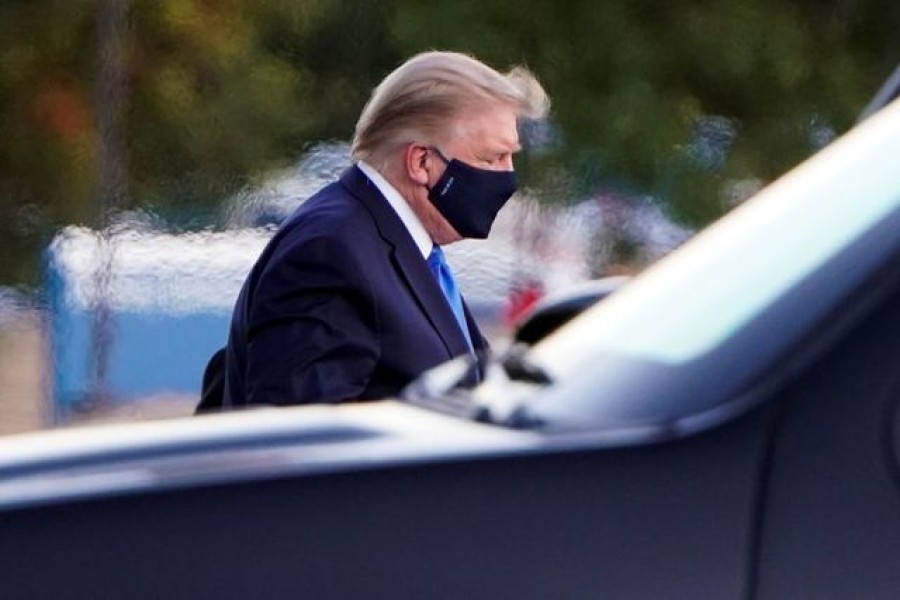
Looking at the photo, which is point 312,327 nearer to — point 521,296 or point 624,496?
point 624,496

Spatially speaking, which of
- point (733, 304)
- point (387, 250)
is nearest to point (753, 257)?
point (733, 304)

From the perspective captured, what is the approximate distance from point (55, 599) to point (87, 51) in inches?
230

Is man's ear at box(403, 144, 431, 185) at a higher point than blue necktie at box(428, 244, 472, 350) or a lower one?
higher

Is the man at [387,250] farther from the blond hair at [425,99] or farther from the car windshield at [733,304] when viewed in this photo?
the car windshield at [733,304]

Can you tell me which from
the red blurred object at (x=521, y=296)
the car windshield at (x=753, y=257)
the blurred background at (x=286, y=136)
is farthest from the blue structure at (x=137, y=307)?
the car windshield at (x=753, y=257)

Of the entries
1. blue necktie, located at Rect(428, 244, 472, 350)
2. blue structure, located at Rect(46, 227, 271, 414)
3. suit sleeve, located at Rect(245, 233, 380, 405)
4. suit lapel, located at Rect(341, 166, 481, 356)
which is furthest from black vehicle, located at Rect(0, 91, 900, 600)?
blue structure, located at Rect(46, 227, 271, 414)

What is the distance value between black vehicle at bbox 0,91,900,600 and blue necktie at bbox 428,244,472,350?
1.90m

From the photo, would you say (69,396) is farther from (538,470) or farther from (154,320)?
(538,470)

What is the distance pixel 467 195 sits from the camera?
408 centimetres

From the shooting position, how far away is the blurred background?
731 cm

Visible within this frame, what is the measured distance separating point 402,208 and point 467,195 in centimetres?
14

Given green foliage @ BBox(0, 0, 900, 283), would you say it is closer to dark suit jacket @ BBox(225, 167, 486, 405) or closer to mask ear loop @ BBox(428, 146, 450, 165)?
mask ear loop @ BBox(428, 146, 450, 165)

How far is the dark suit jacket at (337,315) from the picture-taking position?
366cm

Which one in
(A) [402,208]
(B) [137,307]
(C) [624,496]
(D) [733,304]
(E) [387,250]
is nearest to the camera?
(C) [624,496]
